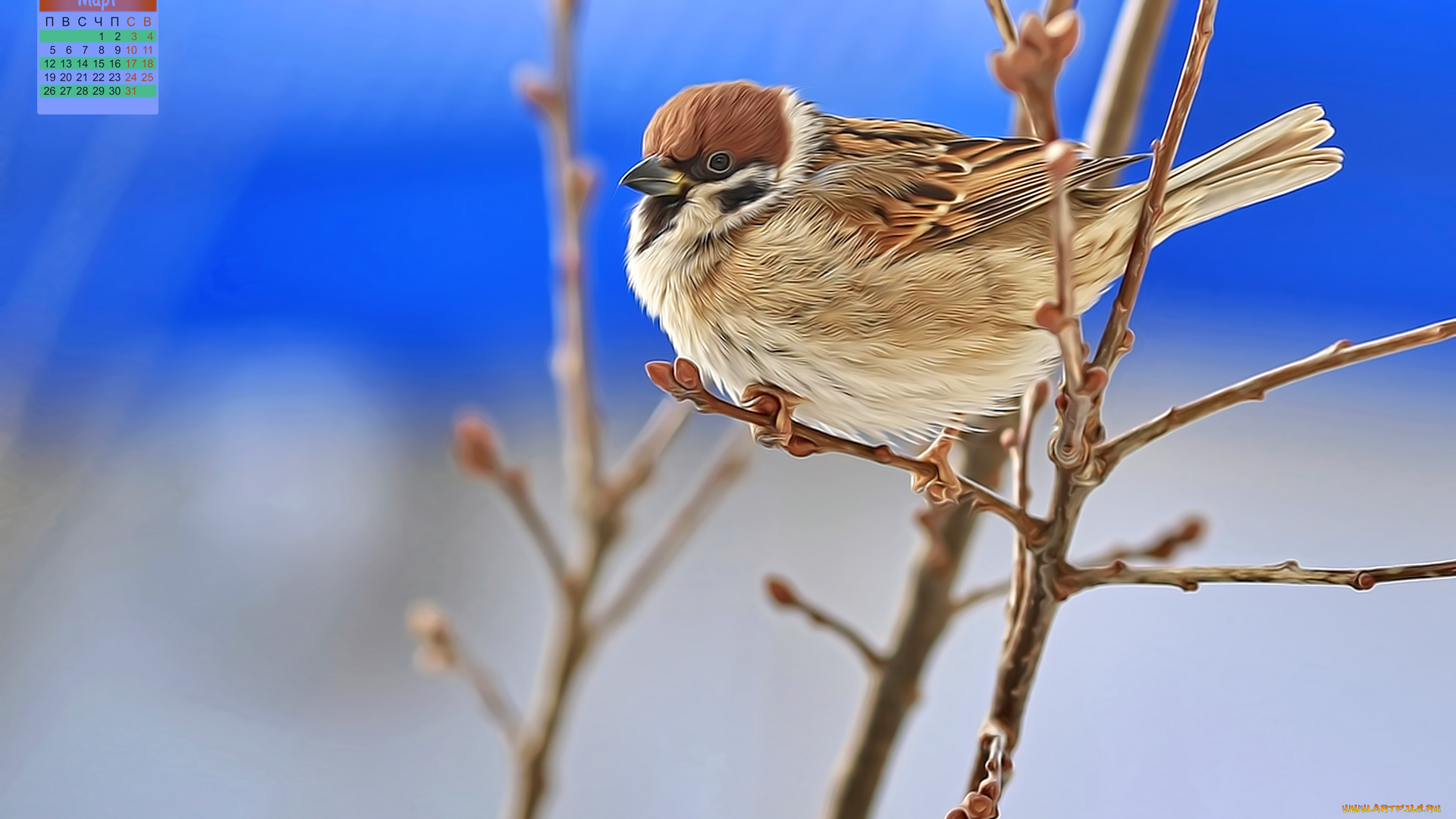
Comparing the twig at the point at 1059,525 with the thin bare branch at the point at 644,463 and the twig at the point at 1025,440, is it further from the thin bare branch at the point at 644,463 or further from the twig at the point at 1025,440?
the thin bare branch at the point at 644,463

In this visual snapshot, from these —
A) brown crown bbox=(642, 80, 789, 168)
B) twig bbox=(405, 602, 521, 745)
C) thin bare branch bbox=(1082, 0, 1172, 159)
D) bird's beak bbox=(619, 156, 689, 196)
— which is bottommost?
twig bbox=(405, 602, 521, 745)

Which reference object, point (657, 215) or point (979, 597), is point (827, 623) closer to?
point (979, 597)

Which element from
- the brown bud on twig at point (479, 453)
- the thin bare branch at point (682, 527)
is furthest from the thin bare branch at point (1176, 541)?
the brown bud on twig at point (479, 453)

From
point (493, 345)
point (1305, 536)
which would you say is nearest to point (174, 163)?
point (493, 345)

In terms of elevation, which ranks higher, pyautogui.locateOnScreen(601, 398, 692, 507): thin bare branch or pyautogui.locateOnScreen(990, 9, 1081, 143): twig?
pyautogui.locateOnScreen(990, 9, 1081, 143): twig

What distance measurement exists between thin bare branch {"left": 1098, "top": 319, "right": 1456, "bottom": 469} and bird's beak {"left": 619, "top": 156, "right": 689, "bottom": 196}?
0.25 m

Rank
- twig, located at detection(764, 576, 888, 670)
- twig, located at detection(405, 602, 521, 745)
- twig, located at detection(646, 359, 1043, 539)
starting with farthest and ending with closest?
twig, located at detection(405, 602, 521, 745) < twig, located at detection(764, 576, 888, 670) < twig, located at detection(646, 359, 1043, 539)

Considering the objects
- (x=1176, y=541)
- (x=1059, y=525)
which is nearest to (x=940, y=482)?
(x=1059, y=525)

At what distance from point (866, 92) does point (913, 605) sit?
0.53 metres

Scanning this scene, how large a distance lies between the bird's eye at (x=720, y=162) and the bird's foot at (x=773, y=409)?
120 millimetres

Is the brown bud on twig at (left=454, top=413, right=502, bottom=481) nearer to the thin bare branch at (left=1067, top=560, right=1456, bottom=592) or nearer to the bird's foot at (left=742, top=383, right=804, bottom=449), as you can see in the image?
the bird's foot at (left=742, top=383, right=804, bottom=449)

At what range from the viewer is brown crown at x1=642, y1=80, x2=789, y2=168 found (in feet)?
1.64
